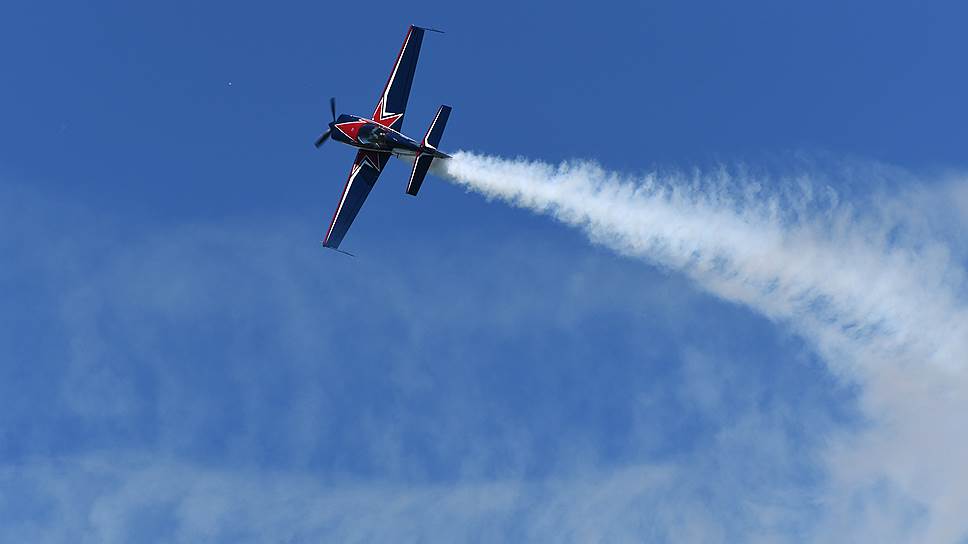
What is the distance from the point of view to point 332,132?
199 feet

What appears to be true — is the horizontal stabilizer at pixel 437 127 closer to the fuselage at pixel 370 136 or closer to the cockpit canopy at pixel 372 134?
the fuselage at pixel 370 136

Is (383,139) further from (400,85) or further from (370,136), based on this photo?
(400,85)

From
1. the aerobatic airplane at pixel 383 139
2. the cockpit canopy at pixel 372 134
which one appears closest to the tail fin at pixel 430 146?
the aerobatic airplane at pixel 383 139

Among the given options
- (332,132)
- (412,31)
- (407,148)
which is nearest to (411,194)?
(407,148)

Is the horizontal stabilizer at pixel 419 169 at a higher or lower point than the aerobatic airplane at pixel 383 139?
lower

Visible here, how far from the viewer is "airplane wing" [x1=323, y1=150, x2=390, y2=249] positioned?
61.1 meters

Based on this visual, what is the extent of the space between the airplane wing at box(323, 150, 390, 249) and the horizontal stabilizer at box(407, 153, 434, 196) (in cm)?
376

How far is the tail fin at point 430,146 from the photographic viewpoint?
58.0m

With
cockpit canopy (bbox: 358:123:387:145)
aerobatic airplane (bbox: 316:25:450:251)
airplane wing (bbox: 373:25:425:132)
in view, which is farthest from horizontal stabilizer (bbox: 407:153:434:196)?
airplane wing (bbox: 373:25:425:132)

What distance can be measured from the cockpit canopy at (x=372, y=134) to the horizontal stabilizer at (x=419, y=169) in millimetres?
3533

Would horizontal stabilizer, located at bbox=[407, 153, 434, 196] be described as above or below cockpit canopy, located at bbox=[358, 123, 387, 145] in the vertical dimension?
below

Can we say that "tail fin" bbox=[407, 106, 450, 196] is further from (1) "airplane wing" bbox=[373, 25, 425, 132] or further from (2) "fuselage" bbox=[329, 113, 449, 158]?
(1) "airplane wing" bbox=[373, 25, 425, 132]

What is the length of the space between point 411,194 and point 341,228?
701 centimetres

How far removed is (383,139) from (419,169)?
4170mm
